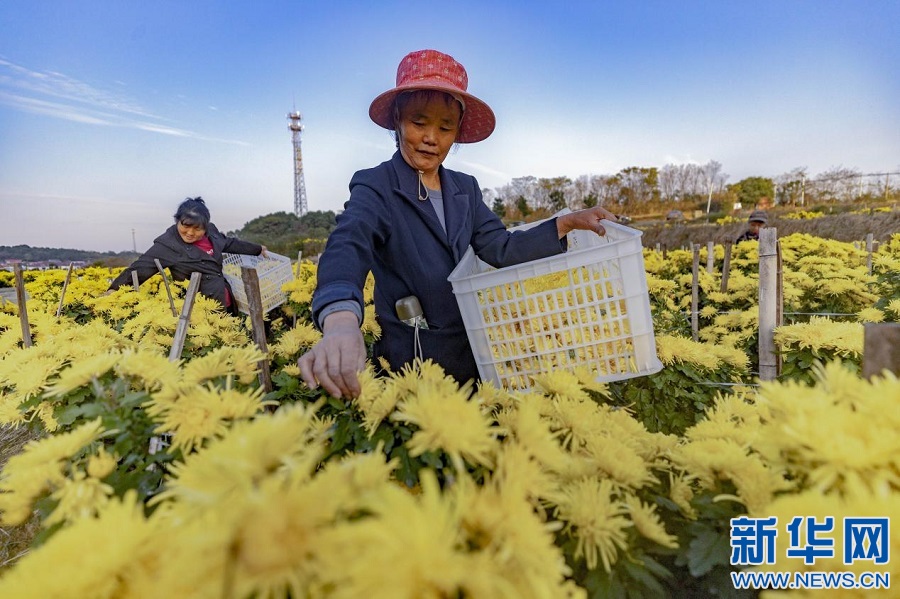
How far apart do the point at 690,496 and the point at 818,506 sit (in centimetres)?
37

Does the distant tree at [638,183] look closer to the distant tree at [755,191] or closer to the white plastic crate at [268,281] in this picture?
the distant tree at [755,191]

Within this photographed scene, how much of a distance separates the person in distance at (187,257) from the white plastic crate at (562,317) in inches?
171

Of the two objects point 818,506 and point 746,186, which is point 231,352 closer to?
point 818,506

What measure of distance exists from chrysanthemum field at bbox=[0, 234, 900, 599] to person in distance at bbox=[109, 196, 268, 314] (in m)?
4.01

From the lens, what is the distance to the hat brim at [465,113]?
1897 mm

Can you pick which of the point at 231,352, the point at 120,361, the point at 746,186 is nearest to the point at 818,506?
the point at 231,352

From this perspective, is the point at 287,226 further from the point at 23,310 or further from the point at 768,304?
the point at 768,304

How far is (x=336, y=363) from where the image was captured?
1070mm

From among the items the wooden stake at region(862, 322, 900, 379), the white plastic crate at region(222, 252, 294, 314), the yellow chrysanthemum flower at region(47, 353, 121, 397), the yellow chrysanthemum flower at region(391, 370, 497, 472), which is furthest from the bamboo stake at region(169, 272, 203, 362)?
the white plastic crate at region(222, 252, 294, 314)

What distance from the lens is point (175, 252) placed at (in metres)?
5.24

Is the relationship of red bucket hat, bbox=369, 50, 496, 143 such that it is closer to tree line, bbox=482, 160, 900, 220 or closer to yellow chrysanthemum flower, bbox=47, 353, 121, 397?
yellow chrysanthemum flower, bbox=47, 353, 121, 397

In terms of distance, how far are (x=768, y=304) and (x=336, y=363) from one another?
3.09 m

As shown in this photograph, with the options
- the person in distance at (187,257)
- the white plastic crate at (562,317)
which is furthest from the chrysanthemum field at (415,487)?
the person in distance at (187,257)

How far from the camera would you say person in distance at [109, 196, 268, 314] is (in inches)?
199
